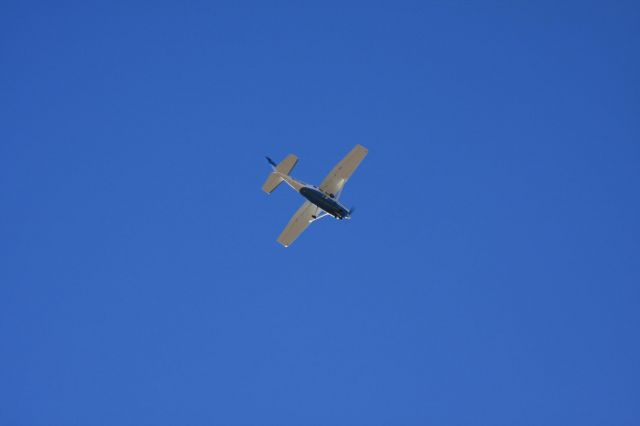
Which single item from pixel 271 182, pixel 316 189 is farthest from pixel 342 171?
pixel 271 182

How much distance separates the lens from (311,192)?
62.7m

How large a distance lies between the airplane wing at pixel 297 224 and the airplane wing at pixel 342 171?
3.96 m

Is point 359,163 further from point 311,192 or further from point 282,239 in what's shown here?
point 282,239

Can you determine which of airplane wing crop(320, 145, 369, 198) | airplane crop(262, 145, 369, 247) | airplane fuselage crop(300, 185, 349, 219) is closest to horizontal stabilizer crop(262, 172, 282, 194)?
airplane crop(262, 145, 369, 247)

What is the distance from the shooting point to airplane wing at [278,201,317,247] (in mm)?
67375

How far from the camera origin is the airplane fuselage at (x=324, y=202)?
62688 mm

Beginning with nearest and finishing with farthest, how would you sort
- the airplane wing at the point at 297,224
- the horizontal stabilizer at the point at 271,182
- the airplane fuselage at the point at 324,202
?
1. the airplane fuselage at the point at 324,202
2. the horizontal stabilizer at the point at 271,182
3. the airplane wing at the point at 297,224

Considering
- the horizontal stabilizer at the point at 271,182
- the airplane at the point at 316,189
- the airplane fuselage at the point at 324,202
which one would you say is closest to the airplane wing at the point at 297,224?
the airplane at the point at 316,189

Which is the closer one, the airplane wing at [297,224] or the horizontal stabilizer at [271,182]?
the horizontal stabilizer at [271,182]

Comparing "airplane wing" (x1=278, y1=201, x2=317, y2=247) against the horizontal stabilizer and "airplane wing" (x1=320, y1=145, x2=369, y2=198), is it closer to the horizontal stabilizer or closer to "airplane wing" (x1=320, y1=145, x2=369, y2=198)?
the horizontal stabilizer

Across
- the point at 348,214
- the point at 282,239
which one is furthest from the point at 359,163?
the point at 282,239

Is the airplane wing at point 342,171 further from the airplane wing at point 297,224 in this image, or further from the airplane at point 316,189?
the airplane wing at point 297,224

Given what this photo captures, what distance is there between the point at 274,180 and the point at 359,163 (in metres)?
7.29

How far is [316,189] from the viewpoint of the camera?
62.8 metres
